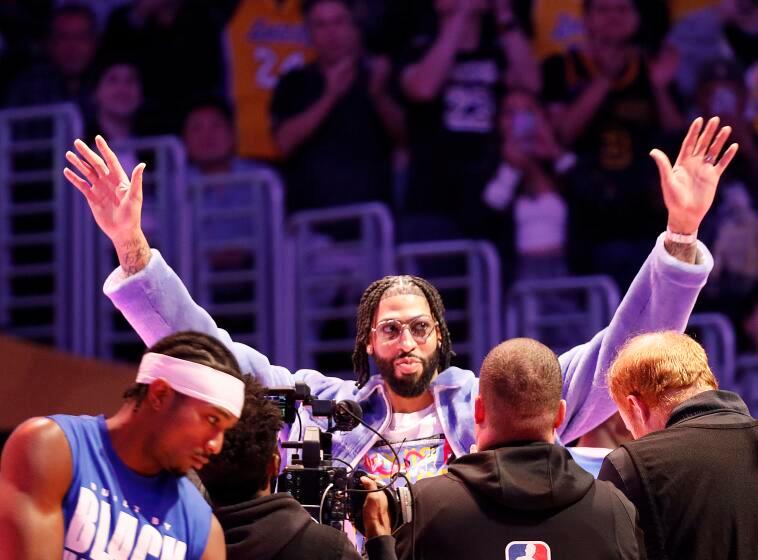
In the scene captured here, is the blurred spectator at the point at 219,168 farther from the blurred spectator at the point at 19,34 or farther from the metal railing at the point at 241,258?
the blurred spectator at the point at 19,34

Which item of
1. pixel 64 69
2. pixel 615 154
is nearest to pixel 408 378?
pixel 615 154

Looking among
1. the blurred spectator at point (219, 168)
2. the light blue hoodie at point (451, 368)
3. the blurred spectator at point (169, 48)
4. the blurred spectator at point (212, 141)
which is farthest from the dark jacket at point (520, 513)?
the blurred spectator at point (169, 48)

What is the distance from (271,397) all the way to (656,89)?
4.63 m

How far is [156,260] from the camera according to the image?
10.8 feet

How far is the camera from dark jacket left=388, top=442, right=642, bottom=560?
2299 mm

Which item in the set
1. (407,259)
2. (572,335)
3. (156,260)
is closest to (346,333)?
(407,259)

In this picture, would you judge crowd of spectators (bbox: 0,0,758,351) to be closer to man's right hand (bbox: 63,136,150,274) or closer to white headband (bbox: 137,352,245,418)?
man's right hand (bbox: 63,136,150,274)

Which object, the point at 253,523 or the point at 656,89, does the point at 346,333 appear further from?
the point at 253,523

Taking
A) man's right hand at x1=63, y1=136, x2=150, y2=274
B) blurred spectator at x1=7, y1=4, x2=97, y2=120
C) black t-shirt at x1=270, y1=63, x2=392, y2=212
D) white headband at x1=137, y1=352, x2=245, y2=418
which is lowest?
white headband at x1=137, y1=352, x2=245, y2=418

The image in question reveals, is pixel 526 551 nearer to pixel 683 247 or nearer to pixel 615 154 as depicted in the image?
pixel 683 247

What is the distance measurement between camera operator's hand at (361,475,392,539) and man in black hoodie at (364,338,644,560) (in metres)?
0.07

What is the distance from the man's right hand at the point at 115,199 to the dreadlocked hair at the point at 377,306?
2.10 ft

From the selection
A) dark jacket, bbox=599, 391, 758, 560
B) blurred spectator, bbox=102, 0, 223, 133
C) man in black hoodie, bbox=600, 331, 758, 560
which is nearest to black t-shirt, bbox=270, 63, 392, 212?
blurred spectator, bbox=102, 0, 223, 133

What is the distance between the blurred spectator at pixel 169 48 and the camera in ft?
24.3
